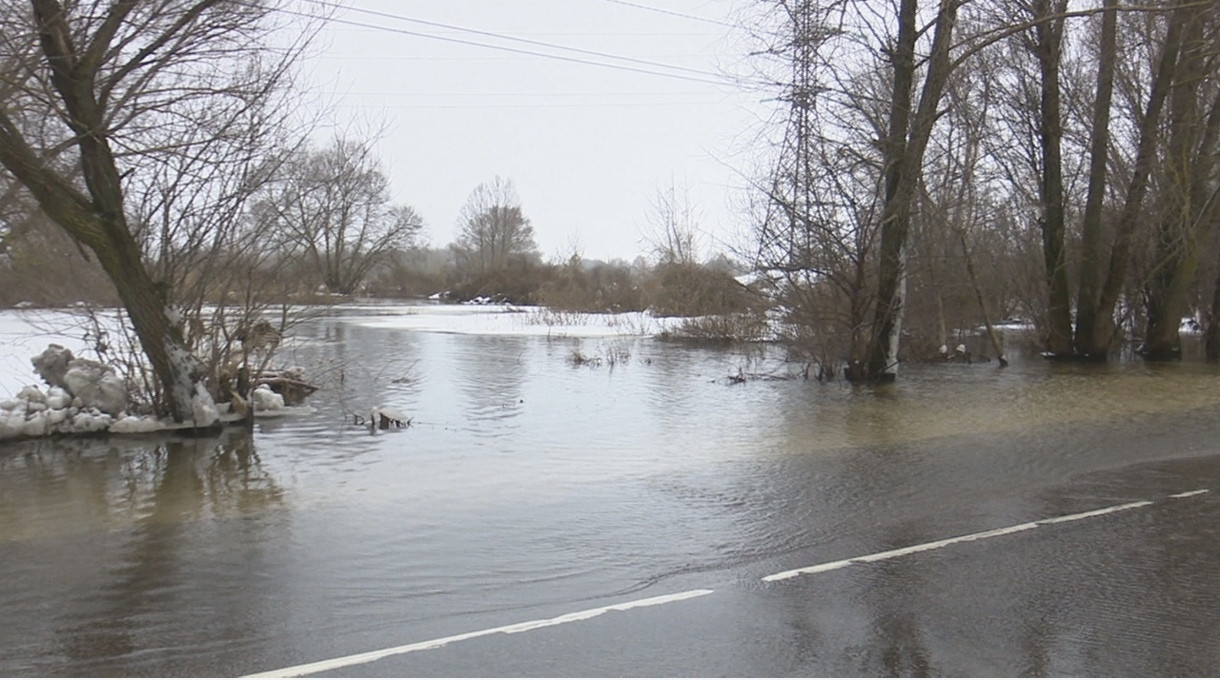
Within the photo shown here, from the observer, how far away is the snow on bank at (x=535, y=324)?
38.3 metres

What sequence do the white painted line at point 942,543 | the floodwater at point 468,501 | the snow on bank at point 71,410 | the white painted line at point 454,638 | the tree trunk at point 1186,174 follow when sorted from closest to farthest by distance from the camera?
1. the white painted line at point 454,638
2. the floodwater at point 468,501
3. the white painted line at point 942,543
4. the snow on bank at point 71,410
5. the tree trunk at point 1186,174

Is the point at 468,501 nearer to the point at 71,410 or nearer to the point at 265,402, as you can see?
the point at 71,410

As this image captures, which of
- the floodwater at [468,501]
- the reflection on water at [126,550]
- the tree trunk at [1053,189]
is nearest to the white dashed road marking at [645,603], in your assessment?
the floodwater at [468,501]

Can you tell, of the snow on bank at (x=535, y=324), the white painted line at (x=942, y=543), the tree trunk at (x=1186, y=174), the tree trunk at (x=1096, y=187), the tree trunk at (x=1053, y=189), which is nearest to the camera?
the white painted line at (x=942, y=543)

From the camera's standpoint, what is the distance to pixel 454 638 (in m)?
5.33

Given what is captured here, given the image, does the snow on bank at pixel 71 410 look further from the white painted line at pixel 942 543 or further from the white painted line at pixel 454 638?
the white painted line at pixel 942 543

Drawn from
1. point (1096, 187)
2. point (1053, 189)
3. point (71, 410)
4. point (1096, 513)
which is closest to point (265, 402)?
point (71, 410)

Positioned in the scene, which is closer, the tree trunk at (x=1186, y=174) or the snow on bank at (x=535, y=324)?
the tree trunk at (x=1186, y=174)

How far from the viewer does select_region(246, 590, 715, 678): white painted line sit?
4.85 metres

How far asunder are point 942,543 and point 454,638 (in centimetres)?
395

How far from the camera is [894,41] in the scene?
1872 cm

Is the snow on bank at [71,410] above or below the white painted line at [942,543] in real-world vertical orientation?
→ above

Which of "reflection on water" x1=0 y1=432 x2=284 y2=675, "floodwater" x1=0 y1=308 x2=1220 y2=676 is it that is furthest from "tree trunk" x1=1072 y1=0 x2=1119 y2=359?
"reflection on water" x1=0 y1=432 x2=284 y2=675

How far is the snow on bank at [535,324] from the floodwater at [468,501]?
1958 cm
